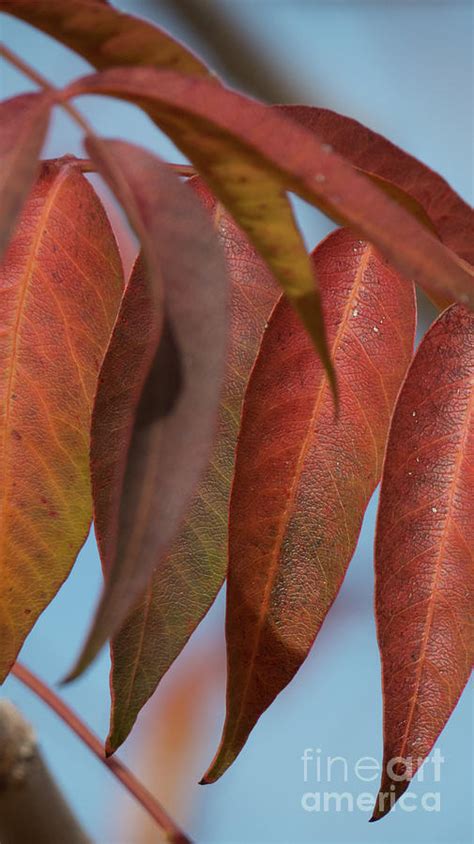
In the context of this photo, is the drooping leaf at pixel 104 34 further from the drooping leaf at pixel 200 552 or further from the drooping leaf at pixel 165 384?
the drooping leaf at pixel 200 552

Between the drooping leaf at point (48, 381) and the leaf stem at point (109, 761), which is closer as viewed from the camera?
the drooping leaf at point (48, 381)

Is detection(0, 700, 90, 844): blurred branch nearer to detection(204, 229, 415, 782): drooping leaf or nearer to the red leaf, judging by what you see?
detection(204, 229, 415, 782): drooping leaf

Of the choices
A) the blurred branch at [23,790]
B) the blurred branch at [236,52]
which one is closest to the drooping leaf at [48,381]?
the blurred branch at [23,790]

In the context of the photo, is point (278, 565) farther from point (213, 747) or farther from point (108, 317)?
point (213, 747)

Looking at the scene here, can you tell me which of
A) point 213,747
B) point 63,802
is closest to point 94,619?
point 63,802

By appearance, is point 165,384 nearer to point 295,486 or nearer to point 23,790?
point 295,486

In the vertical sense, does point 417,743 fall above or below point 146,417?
below

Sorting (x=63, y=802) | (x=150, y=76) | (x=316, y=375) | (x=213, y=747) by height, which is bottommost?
(x=213, y=747)
